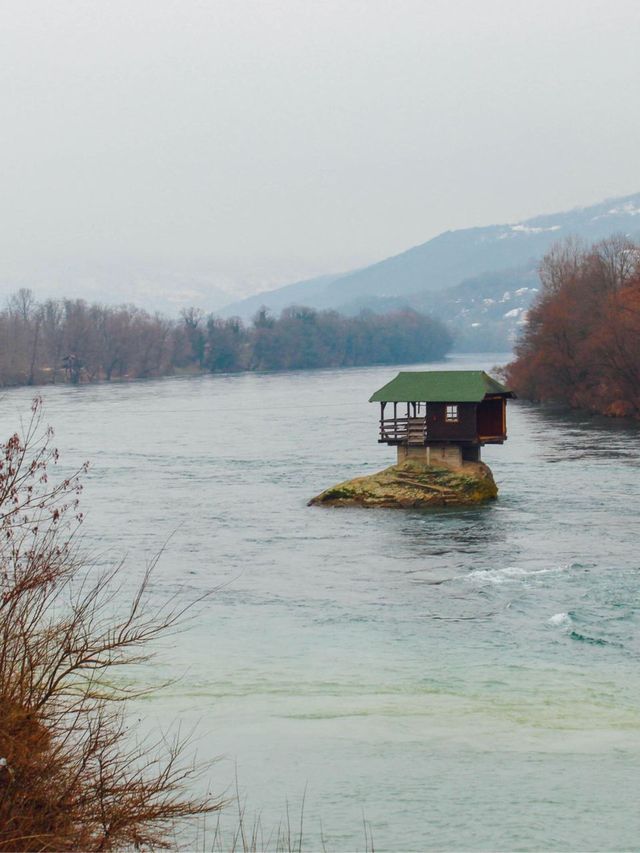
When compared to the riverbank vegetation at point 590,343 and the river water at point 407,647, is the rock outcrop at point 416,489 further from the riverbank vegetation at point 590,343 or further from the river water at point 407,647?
the riverbank vegetation at point 590,343

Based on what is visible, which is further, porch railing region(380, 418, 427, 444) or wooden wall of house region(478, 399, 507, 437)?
wooden wall of house region(478, 399, 507, 437)

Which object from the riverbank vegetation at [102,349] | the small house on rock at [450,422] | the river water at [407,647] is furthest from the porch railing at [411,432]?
the riverbank vegetation at [102,349]

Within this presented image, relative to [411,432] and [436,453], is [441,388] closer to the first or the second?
[411,432]

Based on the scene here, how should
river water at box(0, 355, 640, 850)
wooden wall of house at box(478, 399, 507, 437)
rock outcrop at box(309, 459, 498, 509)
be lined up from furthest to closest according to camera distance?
1. wooden wall of house at box(478, 399, 507, 437)
2. rock outcrop at box(309, 459, 498, 509)
3. river water at box(0, 355, 640, 850)

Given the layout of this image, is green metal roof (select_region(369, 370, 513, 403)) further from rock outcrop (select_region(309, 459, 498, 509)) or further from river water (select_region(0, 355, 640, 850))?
river water (select_region(0, 355, 640, 850))

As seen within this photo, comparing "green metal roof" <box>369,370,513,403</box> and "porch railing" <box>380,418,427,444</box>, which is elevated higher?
"green metal roof" <box>369,370,513,403</box>

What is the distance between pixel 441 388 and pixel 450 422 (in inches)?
63.4

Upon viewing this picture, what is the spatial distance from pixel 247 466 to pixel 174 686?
34.8m

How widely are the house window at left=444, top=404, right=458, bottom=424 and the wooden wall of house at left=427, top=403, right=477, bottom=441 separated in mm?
98

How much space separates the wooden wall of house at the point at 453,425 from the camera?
157 ft

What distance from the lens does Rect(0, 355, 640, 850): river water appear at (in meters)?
17.4

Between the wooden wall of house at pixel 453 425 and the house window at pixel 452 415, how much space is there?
0.32 ft

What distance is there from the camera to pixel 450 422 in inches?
1900

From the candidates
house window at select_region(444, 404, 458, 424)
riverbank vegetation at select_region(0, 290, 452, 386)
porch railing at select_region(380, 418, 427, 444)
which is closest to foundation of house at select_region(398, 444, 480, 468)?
porch railing at select_region(380, 418, 427, 444)
